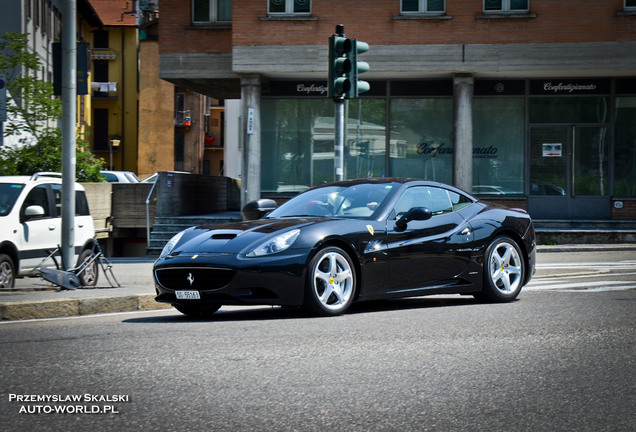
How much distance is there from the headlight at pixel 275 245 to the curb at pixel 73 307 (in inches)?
91.7

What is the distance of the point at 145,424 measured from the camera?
454 cm

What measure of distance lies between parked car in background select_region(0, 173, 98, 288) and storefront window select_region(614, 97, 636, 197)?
15.3 m

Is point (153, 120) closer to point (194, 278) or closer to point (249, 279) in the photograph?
point (194, 278)

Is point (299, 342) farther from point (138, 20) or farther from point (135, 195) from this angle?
point (138, 20)

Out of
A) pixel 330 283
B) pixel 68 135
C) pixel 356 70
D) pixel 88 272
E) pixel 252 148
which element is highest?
pixel 356 70

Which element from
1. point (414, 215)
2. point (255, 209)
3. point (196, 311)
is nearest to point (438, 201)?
point (414, 215)

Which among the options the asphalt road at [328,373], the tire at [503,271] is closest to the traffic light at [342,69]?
the tire at [503,271]

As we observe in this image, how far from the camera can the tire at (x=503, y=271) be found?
10.4 metres

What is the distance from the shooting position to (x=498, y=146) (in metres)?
25.9

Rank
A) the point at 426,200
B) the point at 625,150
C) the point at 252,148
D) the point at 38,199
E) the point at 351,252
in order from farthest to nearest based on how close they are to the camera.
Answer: the point at 625,150, the point at 252,148, the point at 38,199, the point at 426,200, the point at 351,252

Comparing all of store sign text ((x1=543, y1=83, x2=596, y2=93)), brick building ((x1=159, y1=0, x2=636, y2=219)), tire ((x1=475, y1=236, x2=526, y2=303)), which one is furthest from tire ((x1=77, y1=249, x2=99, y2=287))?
store sign text ((x1=543, y1=83, x2=596, y2=93))

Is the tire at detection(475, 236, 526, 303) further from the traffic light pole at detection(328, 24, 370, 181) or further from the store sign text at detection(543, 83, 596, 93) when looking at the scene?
the store sign text at detection(543, 83, 596, 93)

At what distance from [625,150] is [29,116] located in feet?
48.9

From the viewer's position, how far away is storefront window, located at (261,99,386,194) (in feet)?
86.1
